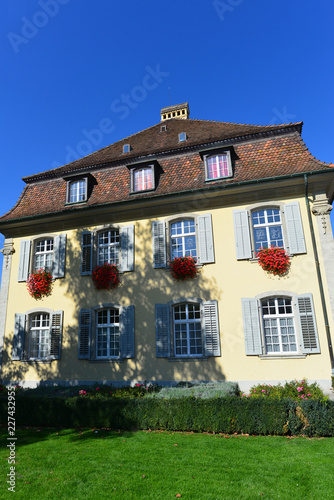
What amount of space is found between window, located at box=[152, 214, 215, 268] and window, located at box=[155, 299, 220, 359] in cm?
159

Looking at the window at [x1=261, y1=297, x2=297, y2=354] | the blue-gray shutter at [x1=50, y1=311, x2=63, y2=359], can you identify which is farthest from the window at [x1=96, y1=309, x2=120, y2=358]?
the window at [x1=261, y1=297, x2=297, y2=354]

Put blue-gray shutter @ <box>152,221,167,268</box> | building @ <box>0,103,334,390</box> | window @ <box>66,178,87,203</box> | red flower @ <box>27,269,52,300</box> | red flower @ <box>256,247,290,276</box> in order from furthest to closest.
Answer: window @ <box>66,178,87,203</box>
red flower @ <box>27,269,52,300</box>
blue-gray shutter @ <box>152,221,167,268</box>
red flower @ <box>256,247,290,276</box>
building @ <box>0,103,334,390</box>

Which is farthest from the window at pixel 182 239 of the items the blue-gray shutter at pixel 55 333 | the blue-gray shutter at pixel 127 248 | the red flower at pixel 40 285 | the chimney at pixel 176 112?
the chimney at pixel 176 112

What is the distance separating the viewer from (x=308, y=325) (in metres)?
10.8

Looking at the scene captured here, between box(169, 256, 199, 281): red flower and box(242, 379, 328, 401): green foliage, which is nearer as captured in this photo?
box(242, 379, 328, 401): green foliage

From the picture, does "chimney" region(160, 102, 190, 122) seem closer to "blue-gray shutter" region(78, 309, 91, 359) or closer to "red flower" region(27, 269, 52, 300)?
"red flower" region(27, 269, 52, 300)

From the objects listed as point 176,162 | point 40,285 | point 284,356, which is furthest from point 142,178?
point 284,356

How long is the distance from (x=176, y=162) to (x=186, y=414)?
9.50m

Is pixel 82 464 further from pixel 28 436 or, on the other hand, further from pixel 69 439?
pixel 28 436

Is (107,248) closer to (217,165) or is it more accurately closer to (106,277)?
(106,277)

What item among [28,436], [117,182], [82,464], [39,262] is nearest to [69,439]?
[28,436]

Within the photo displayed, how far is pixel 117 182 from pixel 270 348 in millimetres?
8765

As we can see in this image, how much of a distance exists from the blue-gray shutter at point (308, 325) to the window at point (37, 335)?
8836mm

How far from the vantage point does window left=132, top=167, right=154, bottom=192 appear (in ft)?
45.9
